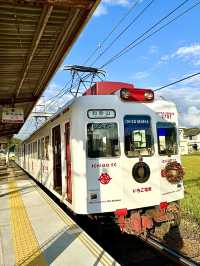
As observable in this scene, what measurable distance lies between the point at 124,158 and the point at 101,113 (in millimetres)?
980

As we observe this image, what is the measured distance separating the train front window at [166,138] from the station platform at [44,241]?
239cm

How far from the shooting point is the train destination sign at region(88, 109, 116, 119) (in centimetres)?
777

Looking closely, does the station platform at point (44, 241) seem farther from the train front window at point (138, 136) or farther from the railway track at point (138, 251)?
the train front window at point (138, 136)

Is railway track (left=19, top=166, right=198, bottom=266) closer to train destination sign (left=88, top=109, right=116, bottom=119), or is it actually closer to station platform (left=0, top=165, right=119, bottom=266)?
station platform (left=0, top=165, right=119, bottom=266)

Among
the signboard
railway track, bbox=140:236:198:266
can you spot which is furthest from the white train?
the signboard

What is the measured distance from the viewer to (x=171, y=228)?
31.7 feet

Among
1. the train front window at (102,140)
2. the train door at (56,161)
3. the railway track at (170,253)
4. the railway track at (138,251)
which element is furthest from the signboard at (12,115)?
the railway track at (170,253)

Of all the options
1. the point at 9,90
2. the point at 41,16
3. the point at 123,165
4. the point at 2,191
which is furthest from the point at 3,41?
the point at 2,191

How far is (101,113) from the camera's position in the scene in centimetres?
782

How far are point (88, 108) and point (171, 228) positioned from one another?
387cm

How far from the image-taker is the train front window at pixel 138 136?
7.95 m

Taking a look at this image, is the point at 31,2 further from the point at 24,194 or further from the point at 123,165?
the point at 24,194

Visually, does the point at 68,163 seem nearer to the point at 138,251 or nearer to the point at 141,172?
the point at 141,172

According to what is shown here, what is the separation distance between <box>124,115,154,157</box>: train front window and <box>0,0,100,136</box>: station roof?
2101 mm
